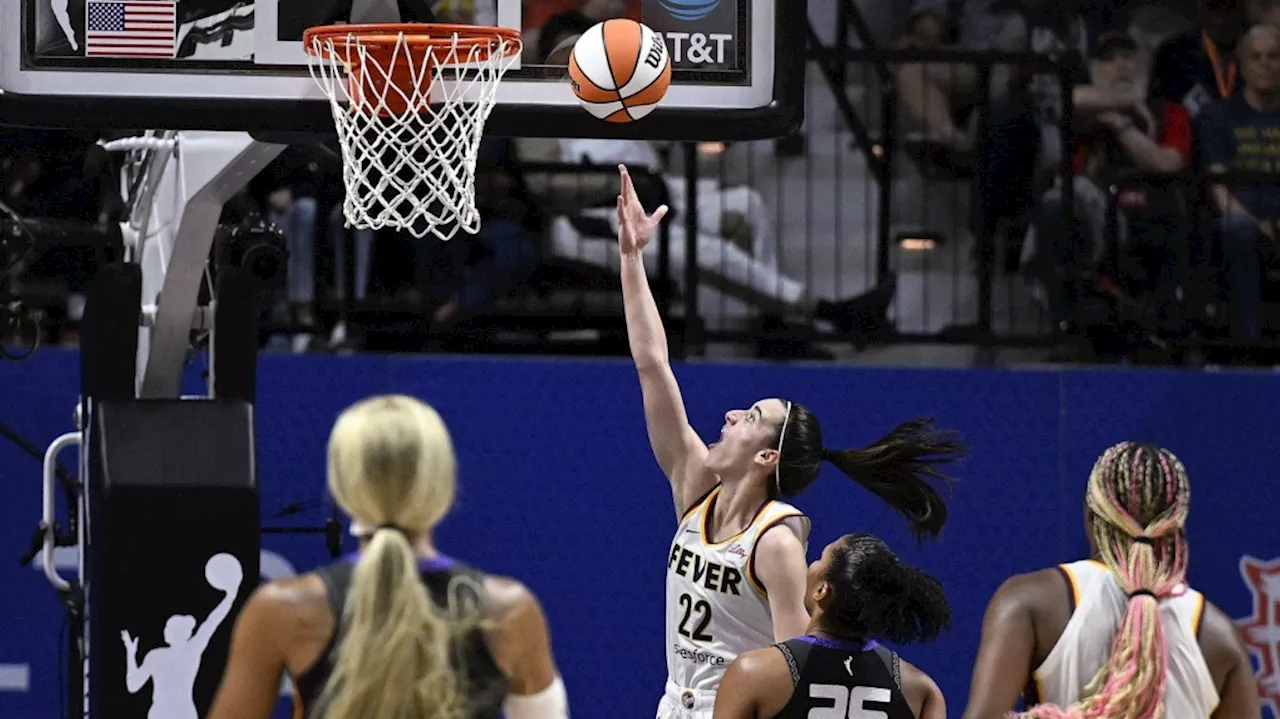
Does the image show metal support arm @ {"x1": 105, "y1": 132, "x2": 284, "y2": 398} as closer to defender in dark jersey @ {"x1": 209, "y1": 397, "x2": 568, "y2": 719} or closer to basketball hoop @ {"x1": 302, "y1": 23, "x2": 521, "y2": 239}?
basketball hoop @ {"x1": 302, "y1": 23, "x2": 521, "y2": 239}

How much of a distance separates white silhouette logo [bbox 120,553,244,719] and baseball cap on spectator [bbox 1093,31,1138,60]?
4817mm

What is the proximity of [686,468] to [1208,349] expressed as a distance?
144 inches

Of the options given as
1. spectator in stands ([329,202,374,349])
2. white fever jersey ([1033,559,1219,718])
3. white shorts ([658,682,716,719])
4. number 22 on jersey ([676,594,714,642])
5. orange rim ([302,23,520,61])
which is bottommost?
white shorts ([658,682,716,719])

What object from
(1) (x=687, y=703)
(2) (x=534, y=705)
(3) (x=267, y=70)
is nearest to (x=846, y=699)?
(2) (x=534, y=705)

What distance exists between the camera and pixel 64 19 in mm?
5664

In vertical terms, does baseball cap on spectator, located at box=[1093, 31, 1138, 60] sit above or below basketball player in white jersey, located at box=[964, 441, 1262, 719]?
above

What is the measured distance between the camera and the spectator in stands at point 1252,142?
8.70 m

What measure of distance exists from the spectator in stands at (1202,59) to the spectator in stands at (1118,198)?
0.08 meters

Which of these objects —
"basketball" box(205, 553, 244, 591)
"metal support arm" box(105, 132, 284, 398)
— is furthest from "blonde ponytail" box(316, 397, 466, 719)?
"basketball" box(205, 553, 244, 591)

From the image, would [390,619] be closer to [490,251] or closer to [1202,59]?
[490,251]

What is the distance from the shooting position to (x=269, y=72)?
18.6 ft

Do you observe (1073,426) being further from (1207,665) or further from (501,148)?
(1207,665)

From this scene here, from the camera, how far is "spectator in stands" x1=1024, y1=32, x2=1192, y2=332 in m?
8.64

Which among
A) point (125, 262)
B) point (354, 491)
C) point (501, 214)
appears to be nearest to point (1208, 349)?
point (501, 214)
